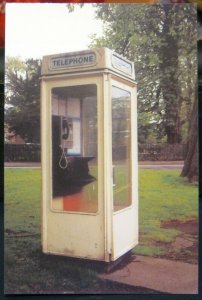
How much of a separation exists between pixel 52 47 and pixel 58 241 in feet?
5.75

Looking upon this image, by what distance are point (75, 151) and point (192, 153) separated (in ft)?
3.44

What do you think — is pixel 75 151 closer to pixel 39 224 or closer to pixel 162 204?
pixel 39 224

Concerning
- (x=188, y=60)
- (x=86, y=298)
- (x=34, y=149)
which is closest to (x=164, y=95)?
(x=188, y=60)

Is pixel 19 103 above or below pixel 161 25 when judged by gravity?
below

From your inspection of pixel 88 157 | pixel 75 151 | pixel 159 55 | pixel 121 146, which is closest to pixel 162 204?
pixel 121 146

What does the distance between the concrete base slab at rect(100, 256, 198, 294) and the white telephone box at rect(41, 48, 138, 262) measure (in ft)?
0.64

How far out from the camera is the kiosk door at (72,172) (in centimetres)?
408

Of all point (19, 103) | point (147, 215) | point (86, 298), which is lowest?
point (86, 298)

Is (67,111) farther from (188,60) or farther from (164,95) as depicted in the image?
(188,60)

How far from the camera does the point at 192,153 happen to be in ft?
13.4

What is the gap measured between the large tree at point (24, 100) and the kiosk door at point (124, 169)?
71 centimetres

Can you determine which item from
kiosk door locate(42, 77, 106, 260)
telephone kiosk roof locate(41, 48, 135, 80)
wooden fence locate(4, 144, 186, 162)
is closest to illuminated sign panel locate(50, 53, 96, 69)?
telephone kiosk roof locate(41, 48, 135, 80)

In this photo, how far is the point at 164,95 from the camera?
4.14 m

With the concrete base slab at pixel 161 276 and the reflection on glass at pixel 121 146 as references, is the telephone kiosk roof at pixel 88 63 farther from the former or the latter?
the concrete base slab at pixel 161 276
